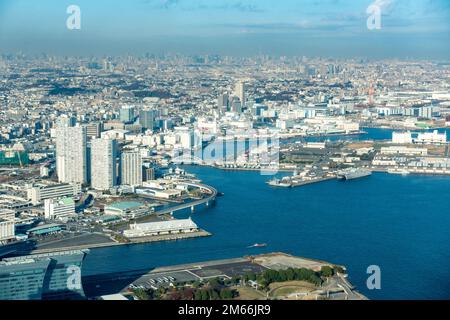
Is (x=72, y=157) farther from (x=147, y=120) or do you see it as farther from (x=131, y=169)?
(x=147, y=120)

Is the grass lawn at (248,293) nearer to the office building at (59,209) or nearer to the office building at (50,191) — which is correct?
the office building at (59,209)

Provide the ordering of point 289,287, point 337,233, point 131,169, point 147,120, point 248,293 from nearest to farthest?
point 248,293, point 289,287, point 337,233, point 131,169, point 147,120

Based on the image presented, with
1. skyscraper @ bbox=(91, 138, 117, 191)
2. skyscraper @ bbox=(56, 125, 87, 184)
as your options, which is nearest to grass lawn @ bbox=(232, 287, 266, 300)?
skyscraper @ bbox=(91, 138, 117, 191)

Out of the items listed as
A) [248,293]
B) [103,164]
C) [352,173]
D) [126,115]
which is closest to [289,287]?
[248,293]

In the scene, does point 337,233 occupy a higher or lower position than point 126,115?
lower
